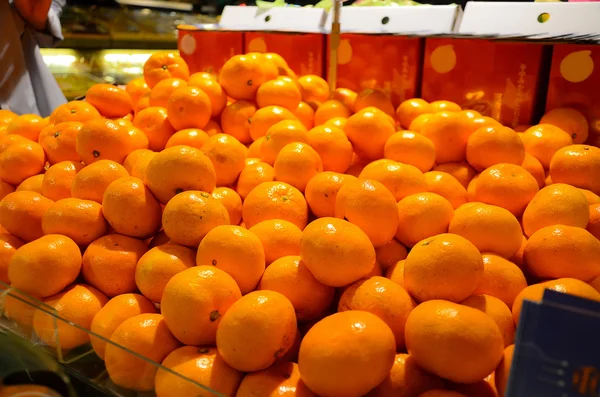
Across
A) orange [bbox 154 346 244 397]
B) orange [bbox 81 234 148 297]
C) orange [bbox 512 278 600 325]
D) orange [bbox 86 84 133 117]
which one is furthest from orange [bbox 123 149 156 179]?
orange [bbox 512 278 600 325]

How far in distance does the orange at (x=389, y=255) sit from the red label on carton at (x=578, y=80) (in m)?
0.83

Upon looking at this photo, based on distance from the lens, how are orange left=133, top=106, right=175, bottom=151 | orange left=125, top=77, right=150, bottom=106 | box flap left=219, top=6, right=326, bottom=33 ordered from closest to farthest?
orange left=133, top=106, right=175, bottom=151
orange left=125, top=77, right=150, bottom=106
box flap left=219, top=6, right=326, bottom=33

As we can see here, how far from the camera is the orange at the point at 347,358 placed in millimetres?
717

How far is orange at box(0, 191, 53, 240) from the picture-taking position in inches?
47.2

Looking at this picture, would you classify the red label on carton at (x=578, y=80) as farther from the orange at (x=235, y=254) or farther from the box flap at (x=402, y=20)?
the orange at (x=235, y=254)

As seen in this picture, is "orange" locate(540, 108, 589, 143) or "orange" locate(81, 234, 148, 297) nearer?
"orange" locate(81, 234, 148, 297)

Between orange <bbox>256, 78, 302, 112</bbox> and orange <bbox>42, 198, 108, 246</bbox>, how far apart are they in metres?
0.67

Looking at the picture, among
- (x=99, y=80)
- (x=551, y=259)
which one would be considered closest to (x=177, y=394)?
(x=551, y=259)

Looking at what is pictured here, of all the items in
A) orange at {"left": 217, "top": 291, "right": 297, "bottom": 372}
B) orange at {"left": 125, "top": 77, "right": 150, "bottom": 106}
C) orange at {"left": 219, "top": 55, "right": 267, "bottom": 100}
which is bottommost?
orange at {"left": 217, "top": 291, "right": 297, "bottom": 372}

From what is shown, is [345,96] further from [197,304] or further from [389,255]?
[197,304]

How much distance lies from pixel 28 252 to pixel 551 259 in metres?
1.05

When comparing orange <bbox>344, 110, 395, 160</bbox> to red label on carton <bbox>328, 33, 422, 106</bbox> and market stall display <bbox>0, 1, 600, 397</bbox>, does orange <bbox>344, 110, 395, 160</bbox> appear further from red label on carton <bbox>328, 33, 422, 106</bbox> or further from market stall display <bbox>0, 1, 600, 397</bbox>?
red label on carton <bbox>328, 33, 422, 106</bbox>

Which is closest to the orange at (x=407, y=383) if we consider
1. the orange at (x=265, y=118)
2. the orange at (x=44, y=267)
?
the orange at (x=44, y=267)

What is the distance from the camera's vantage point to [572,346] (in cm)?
52
